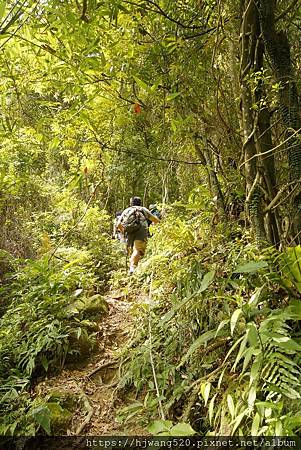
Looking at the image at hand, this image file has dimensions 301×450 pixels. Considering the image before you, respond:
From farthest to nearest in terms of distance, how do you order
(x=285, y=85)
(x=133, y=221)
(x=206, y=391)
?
(x=133, y=221) < (x=285, y=85) < (x=206, y=391)

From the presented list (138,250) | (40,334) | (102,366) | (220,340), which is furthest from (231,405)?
(138,250)

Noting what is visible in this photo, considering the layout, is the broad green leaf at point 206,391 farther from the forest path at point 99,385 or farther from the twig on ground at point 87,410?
the twig on ground at point 87,410

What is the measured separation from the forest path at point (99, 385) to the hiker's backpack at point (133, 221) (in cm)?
185

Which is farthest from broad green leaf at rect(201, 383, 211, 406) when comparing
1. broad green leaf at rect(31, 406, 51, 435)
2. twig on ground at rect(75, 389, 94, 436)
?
broad green leaf at rect(31, 406, 51, 435)

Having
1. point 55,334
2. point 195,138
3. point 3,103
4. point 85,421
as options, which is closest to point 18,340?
point 55,334

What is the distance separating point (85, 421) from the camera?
3.02 metres

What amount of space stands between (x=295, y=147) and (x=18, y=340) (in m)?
3.33

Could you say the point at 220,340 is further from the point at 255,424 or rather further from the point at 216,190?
the point at 216,190

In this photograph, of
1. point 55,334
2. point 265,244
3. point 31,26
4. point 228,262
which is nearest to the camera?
point 31,26

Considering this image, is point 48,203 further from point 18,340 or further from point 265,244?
point 265,244

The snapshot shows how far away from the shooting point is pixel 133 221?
6234mm

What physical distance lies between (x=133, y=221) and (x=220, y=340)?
3.85 m

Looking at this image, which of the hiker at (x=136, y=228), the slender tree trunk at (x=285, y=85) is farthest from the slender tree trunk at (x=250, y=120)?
the hiker at (x=136, y=228)

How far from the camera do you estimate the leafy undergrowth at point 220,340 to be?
184 centimetres
